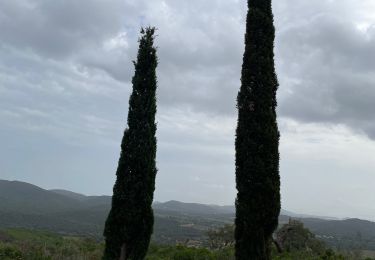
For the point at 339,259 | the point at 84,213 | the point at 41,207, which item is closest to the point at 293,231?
the point at 339,259

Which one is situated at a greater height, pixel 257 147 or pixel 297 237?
pixel 257 147

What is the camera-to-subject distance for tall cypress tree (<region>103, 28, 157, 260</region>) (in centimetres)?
1554

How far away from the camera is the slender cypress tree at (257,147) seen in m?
14.8

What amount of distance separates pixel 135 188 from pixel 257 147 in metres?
4.73

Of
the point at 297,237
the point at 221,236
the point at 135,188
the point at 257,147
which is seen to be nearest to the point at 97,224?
the point at 221,236

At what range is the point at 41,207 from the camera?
173250 millimetres

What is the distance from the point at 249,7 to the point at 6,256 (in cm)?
1508

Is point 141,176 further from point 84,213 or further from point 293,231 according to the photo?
point 84,213

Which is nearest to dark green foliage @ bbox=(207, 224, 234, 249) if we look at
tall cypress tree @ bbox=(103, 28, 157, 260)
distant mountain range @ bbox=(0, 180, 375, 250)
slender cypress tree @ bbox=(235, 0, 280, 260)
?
tall cypress tree @ bbox=(103, 28, 157, 260)

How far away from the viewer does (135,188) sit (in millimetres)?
15633

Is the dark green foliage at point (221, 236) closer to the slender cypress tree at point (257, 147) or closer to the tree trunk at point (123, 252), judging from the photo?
the tree trunk at point (123, 252)

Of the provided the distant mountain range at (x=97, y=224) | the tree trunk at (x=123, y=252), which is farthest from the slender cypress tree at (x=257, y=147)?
the distant mountain range at (x=97, y=224)

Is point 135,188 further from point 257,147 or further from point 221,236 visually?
point 221,236

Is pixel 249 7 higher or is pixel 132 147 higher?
pixel 249 7
